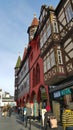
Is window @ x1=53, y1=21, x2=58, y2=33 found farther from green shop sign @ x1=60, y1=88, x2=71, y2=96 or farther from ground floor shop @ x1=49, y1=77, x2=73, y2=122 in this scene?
green shop sign @ x1=60, y1=88, x2=71, y2=96

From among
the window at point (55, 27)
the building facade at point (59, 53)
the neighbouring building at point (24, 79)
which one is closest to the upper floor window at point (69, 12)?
the building facade at point (59, 53)

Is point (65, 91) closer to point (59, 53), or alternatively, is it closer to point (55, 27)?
point (59, 53)

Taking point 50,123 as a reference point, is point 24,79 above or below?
above

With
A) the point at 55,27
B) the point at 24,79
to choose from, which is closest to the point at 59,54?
the point at 55,27

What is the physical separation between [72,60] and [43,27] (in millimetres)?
7928

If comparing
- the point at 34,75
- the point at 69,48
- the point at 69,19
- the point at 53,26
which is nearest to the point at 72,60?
the point at 69,48

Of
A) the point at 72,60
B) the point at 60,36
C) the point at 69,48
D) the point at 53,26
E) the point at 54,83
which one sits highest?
the point at 53,26

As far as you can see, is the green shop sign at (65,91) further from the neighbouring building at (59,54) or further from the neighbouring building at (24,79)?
the neighbouring building at (24,79)

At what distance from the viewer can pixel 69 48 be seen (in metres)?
17.1

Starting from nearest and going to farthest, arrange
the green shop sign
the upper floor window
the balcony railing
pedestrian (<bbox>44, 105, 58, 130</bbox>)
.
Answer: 1. pedestrian (<bbox>44, 105, 58, 130</bbox>)
2. the green shop sign
3. the upper floor window
4. the balcony railing

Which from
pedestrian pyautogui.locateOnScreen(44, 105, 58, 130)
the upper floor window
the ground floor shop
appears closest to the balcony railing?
the ground floor shop

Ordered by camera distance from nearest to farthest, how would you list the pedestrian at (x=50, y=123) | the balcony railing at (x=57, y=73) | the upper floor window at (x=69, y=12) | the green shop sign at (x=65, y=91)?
the pedestrian at (x=50, y=123)
the green shop sign at (x=65, y=91)
the upper floor window at (x=69, y=12)
the balcony railing at (x=57, y=73)

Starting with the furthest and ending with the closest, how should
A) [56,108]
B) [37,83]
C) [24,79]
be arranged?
[24,79] < [37,83] < [56,108]

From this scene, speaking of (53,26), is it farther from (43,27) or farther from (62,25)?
(43,27)
